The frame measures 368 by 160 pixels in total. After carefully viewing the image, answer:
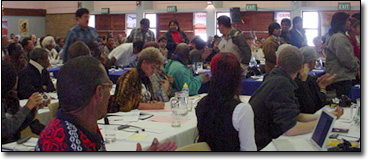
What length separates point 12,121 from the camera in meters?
3.18

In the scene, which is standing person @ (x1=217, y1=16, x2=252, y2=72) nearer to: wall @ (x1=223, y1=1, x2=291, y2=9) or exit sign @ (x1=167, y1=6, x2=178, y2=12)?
wall @ (x1=223, y1=1, x2=291, y2=9)

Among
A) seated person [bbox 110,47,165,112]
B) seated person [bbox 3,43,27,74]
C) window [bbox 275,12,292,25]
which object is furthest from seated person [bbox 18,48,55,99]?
window [bbox 275,12,292,25]

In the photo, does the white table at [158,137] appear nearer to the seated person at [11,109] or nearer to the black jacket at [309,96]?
the seated person at [11,109]

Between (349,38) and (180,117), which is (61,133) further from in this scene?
(349,38)

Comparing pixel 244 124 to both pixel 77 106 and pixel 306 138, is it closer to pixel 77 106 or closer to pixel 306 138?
pixel 306 138

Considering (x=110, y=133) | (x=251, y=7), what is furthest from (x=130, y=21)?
(x=110, y=133)

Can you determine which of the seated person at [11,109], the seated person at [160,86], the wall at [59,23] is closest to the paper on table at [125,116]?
the seated person at [11,109]

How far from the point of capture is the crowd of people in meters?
1.88

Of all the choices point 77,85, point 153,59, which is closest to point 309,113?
point 153,59

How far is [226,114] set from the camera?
270cm

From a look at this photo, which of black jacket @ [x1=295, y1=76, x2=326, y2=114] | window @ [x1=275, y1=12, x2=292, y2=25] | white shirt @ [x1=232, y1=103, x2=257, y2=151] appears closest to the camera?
white shirt @ [x1=232, y1=103, x2=257, y2=151]

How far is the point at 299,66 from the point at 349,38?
2.63 metres

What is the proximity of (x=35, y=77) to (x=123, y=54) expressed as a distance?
3433 mm

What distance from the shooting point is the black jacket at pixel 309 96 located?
3.85m
